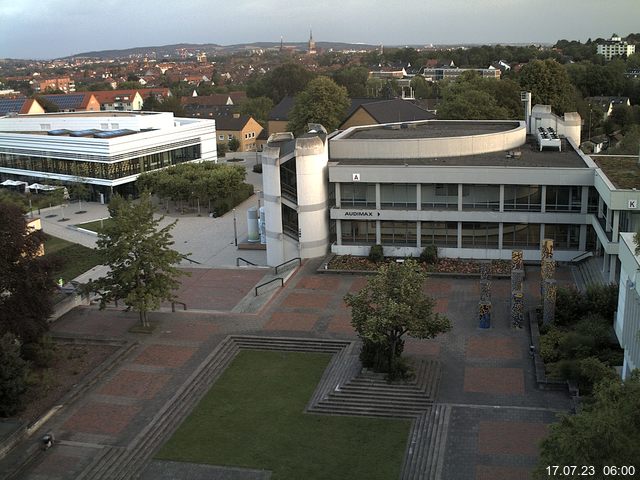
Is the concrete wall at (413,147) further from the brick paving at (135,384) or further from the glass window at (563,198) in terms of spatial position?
the brick paving at (135,384)

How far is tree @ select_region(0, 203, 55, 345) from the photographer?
83.6 feet

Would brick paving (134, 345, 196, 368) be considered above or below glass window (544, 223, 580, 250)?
below

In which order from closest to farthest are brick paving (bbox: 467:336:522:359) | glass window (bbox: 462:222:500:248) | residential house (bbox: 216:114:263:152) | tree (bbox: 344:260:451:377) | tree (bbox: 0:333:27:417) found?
tree (bbox: 0:333:27:417) → tree (bbox: 344:260:451:377) → brick paving (bbox: 467:336:522:359) → glass window (bbox: 462:222:500:248) → residential house (bbox: 216:114:263:152)

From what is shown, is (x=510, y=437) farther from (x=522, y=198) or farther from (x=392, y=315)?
(x=522, y=198)

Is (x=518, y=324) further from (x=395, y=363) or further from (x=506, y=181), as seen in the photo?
(x=506, y=181)

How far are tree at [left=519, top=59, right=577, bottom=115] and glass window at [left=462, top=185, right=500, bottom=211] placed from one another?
39832 millimetres

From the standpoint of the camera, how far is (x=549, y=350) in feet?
85.8

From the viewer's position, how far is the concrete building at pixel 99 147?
64250 mm

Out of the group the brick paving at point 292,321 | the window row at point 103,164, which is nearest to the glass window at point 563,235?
the brick paving at point 292,321

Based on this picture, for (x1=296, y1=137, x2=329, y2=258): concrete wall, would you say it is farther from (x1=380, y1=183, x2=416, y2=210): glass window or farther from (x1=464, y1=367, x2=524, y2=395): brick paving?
(x1=464, y1=367, x2=524, y2=395): brick paving

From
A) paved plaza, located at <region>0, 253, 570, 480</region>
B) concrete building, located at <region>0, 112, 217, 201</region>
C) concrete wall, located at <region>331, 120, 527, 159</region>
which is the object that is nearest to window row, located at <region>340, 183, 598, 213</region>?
concrete wall, located at <region>331, 120, 527, 159</region>

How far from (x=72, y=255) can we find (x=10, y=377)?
2470 cm

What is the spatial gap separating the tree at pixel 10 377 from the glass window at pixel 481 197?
23.6 m

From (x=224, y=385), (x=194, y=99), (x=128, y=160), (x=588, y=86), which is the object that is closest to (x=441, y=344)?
(x=224, y=385)
